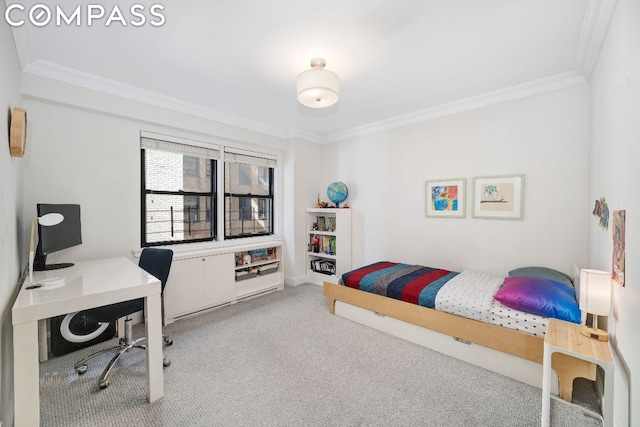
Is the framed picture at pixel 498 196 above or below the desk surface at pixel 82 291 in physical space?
above

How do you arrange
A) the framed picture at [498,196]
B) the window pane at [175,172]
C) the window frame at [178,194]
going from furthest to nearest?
the window pane at [175,172], the window frame at [178,194], the framed picture at [498,196]

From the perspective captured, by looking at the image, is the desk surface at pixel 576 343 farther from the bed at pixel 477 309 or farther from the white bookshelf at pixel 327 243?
the white bookshelf at pixel 327 243

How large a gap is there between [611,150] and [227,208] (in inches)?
156

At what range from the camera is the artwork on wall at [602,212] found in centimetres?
185

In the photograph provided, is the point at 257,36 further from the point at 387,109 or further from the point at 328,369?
the point at 328,369

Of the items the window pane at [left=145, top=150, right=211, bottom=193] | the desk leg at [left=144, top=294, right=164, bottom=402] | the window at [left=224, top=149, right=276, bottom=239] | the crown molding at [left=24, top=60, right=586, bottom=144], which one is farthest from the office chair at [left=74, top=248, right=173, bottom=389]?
the crown molding at [left=24, top=60, right=586, bottom=144]

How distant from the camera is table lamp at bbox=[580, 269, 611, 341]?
1.52m

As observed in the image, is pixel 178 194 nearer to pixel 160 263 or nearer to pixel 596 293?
pixel 160 263

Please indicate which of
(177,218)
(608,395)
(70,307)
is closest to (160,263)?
(70,307)

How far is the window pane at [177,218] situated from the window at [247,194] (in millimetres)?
294

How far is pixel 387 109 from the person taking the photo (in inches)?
136

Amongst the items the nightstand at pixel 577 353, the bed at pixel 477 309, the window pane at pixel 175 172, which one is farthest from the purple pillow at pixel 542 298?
the window pane at pixel 175 172

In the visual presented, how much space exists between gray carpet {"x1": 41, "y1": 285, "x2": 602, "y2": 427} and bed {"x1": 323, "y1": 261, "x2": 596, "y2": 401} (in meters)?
0.13

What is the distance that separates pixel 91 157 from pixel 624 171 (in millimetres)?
4210
